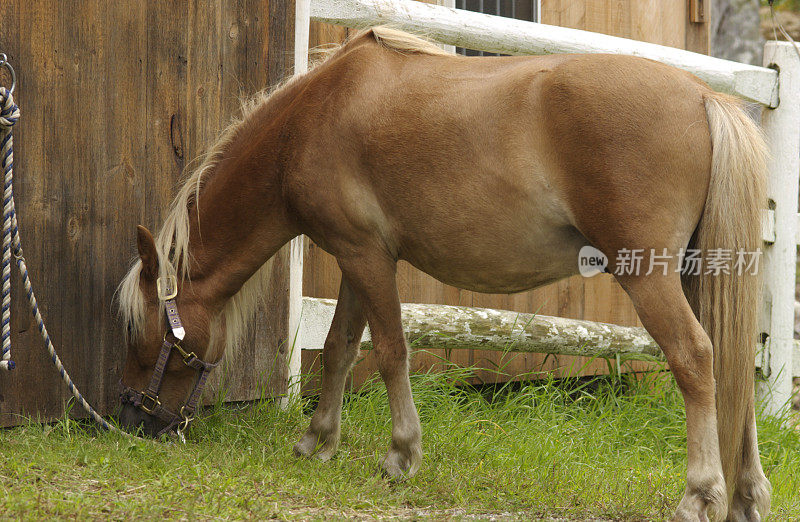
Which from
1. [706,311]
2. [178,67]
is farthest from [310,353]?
[706,311]

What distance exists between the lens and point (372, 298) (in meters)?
3.43

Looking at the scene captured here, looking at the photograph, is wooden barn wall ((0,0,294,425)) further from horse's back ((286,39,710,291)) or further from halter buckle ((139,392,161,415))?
horse's back ((286,39,710,291))

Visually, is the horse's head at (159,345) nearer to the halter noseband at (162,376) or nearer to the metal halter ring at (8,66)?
the halter noseband at (162,376)

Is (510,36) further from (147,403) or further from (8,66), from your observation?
(147,403)

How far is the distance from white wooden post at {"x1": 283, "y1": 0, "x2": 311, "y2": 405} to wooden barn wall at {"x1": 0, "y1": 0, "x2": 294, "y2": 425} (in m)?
0.09

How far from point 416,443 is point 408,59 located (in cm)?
168

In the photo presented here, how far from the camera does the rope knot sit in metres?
3.24

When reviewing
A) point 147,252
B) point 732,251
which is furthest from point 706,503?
point 147,252

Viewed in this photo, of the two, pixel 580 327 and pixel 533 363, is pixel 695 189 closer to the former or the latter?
pixel 580 327

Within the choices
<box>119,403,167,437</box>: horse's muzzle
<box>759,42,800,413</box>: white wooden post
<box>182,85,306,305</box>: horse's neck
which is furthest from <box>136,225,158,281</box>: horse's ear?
<box>759,42,800,413</box>: white wooden post

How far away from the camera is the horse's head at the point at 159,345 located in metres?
3.54

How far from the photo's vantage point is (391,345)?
3465 millimetres

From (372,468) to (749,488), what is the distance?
1.57m

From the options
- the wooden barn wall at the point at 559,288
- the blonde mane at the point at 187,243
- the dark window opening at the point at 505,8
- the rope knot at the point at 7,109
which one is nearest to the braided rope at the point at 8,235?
the rope knot at the point at 7,109
